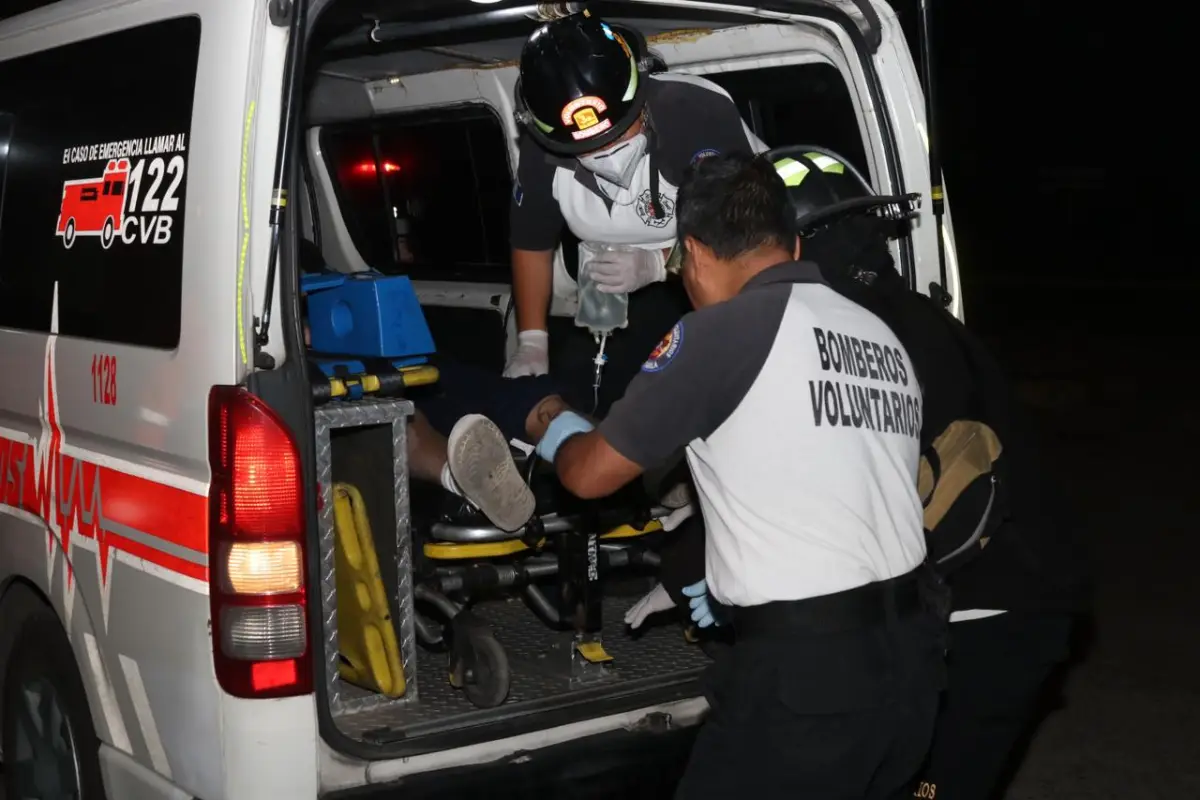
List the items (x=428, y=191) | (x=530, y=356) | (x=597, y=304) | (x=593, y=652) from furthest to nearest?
(x=428, y=191) < (x=530, y=356) < (x=597, y=304) < (x=593, y=652)

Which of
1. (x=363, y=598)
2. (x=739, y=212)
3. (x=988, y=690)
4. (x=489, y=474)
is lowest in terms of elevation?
(x=988, y=690)

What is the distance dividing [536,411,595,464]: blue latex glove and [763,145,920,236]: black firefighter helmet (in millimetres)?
693

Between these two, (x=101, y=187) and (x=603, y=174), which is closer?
(x=101, y=187)

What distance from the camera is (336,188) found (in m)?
6.50

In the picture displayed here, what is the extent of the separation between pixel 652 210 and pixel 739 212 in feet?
5.00

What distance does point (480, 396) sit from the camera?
453 cm

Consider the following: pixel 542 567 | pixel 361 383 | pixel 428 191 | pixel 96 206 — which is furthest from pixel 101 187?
pixel 428 191

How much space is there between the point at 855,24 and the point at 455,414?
5.37 feet

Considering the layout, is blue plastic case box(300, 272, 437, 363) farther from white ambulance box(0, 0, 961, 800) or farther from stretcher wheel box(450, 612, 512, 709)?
stretcher wheel box(450, 612, 512, 709)

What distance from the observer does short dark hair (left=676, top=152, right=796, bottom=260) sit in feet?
9.75

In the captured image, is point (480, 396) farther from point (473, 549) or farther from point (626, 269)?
point (473, 549)

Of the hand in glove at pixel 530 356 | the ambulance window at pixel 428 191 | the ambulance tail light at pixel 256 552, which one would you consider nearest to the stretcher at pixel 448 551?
the ambulance tail light at pixel 256 552

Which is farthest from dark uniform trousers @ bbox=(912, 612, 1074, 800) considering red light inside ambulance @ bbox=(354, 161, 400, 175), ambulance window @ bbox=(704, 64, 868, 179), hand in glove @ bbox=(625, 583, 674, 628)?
red light inside ambulance @ bbox=(354, 161, 400, 175)

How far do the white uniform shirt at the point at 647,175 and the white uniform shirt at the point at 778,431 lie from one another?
1523 mm
